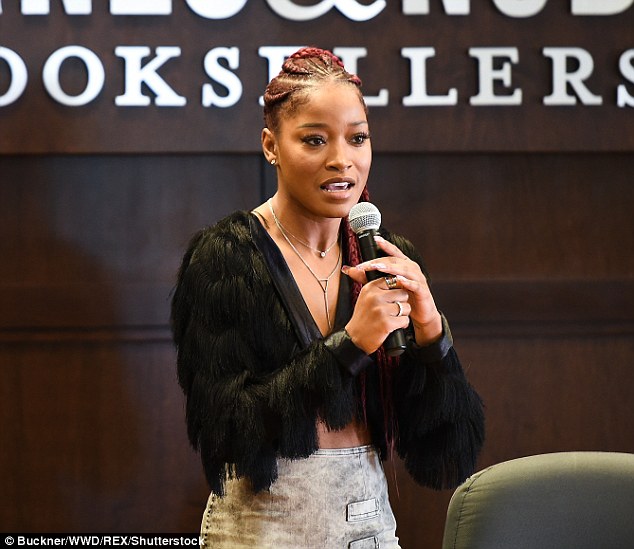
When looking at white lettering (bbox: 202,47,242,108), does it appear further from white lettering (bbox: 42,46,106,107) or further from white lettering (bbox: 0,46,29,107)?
white lettering (bbox: 0,46,29,107)

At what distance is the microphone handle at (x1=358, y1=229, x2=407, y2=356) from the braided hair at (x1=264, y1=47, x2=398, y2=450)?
0.11 metres

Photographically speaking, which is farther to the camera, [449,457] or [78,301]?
[78,301]

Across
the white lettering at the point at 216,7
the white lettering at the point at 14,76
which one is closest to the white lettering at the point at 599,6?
the white lettering at the point at 216,7

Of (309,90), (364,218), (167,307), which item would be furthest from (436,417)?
(167,307)

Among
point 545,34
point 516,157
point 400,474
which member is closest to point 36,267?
point 400,474

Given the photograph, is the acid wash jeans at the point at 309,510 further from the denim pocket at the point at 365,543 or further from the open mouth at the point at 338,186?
the open mouth at the point at 338,186

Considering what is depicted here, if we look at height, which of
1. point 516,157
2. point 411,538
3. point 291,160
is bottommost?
point 411,538

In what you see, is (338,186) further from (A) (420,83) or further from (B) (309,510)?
(A) (420,83)

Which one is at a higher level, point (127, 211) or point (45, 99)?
point (45, 99)

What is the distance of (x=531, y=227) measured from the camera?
3369 mm

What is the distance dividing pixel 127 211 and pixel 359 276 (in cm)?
203

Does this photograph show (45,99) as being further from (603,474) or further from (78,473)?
(603,474)

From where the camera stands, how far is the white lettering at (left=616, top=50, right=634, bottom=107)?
3301 millimetres

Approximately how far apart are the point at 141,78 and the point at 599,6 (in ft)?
5.11
